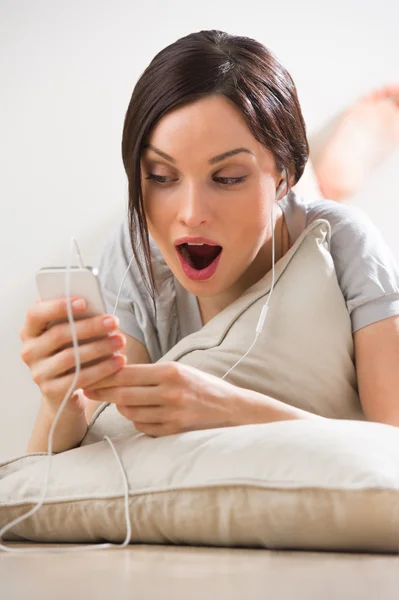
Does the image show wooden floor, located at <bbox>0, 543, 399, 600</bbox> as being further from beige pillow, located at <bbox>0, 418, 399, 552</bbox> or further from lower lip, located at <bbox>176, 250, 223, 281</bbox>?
lower lip, located at <bbox>176, 250, 223, 281</bbox>

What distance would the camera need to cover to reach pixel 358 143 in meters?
2.87

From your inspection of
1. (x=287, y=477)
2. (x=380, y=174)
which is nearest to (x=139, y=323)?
(x=287, y=477)

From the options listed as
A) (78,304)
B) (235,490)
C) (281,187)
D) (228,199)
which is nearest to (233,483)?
(235,490)

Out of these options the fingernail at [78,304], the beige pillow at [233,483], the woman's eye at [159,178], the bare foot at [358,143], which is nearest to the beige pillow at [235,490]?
the beige pillow at [233,483]

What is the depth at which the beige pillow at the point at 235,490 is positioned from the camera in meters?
1.04

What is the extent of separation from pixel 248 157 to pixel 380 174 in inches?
60.8

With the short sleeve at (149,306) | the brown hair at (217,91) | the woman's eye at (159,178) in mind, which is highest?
the brown hair at (217,91)

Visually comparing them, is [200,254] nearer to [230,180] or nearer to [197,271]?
[197,271]

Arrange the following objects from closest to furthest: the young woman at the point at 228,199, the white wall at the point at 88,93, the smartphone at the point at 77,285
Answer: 1. the smartphone at the point at 77,285
2. the young woman at the point at 228,199
3. the white wall at the point at 88,93

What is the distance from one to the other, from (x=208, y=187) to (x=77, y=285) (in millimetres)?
434

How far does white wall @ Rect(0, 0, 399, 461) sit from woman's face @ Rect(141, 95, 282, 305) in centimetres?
114

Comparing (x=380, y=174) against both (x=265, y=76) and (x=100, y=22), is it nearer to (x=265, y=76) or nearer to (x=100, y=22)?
(x=100, y=22)

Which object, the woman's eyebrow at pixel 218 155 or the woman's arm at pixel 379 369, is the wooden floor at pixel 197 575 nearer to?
the woman's arm at pixel 379 369

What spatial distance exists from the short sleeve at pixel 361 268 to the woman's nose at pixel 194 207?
12.7 inches
